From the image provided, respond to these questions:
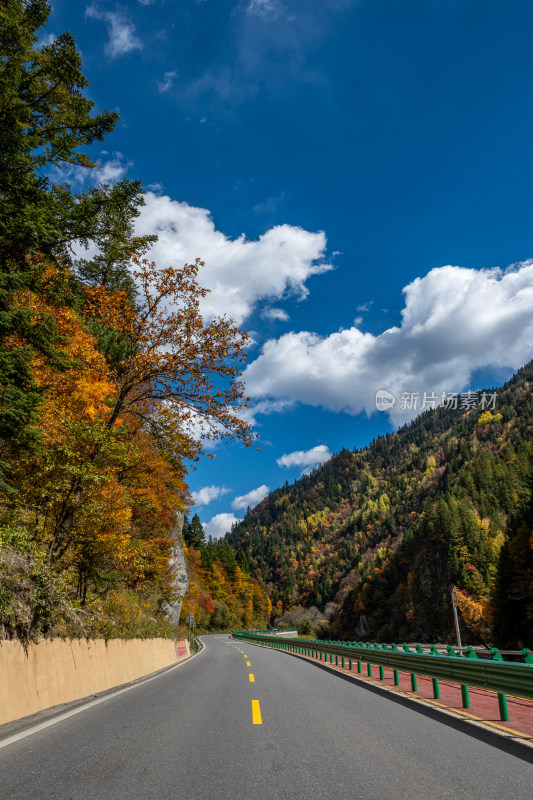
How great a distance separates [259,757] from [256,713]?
2.89 m

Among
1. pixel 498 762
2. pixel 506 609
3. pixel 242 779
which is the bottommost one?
pixel 506 609

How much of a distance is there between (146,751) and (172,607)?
1443 inches

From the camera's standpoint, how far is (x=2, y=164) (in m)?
12.0

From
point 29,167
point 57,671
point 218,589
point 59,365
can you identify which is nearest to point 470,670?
point 57,671

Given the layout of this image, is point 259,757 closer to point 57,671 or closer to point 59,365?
point 57,671

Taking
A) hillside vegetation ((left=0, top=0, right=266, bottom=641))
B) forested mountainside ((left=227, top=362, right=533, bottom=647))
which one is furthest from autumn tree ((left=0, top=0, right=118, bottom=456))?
forested mountainside ((left=227, top=362, right=533, bottom=647))

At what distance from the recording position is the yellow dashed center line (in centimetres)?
674

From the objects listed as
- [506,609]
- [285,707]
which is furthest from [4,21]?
[506,609]

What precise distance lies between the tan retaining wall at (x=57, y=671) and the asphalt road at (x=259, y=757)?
2.47 feet

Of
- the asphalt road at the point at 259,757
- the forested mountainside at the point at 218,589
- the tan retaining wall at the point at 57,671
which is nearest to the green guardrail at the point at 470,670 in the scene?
the asphalt road at the point at 259,757

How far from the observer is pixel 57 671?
27.4ft

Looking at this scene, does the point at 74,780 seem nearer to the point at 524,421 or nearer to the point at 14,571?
the point at 14,571

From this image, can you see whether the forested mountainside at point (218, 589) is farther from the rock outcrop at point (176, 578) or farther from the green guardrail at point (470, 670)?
the green guardrail at point (470, 670)

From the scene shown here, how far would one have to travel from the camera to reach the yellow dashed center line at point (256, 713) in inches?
265
